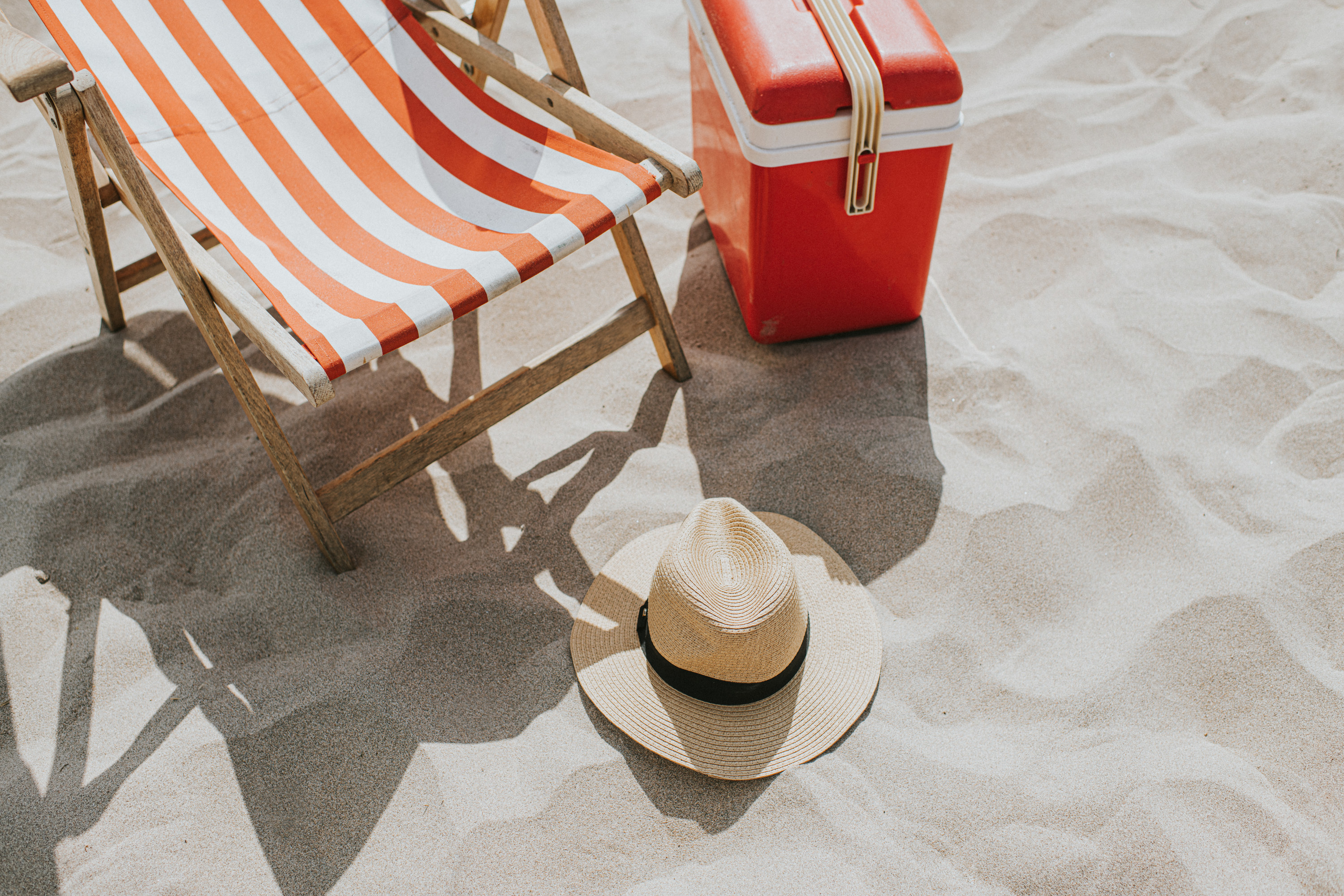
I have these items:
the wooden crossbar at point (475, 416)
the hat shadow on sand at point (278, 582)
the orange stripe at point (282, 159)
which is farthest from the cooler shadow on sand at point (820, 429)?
the orange stripe at point (282, 159)

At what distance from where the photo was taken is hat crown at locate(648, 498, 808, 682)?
1.31m

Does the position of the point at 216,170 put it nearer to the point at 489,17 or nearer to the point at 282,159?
the point at 282,159

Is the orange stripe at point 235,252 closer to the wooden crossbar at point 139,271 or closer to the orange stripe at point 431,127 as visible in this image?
the wooden crossbar at point 139,271

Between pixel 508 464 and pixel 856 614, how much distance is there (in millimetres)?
847

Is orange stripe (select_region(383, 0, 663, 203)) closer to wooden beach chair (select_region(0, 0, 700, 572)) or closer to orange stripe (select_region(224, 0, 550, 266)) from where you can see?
wooden beach chair (select_region(0, 0, 700, 572))

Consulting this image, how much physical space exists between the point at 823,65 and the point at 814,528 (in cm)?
93

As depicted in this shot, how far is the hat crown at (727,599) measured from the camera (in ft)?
4.31

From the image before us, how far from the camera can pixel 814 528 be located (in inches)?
70.3

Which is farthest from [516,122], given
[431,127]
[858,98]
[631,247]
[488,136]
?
[858,98]

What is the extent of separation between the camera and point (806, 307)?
2.07m

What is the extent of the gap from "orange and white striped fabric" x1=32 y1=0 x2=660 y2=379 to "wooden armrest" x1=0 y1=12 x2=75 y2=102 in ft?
1.11

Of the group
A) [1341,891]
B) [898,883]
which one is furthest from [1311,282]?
[898,883]

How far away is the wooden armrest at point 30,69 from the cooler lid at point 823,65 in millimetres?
1180

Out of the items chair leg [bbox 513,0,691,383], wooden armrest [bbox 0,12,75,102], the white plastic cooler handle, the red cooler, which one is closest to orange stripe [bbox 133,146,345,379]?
wooden armrest [bbox 0,12,75,102]
